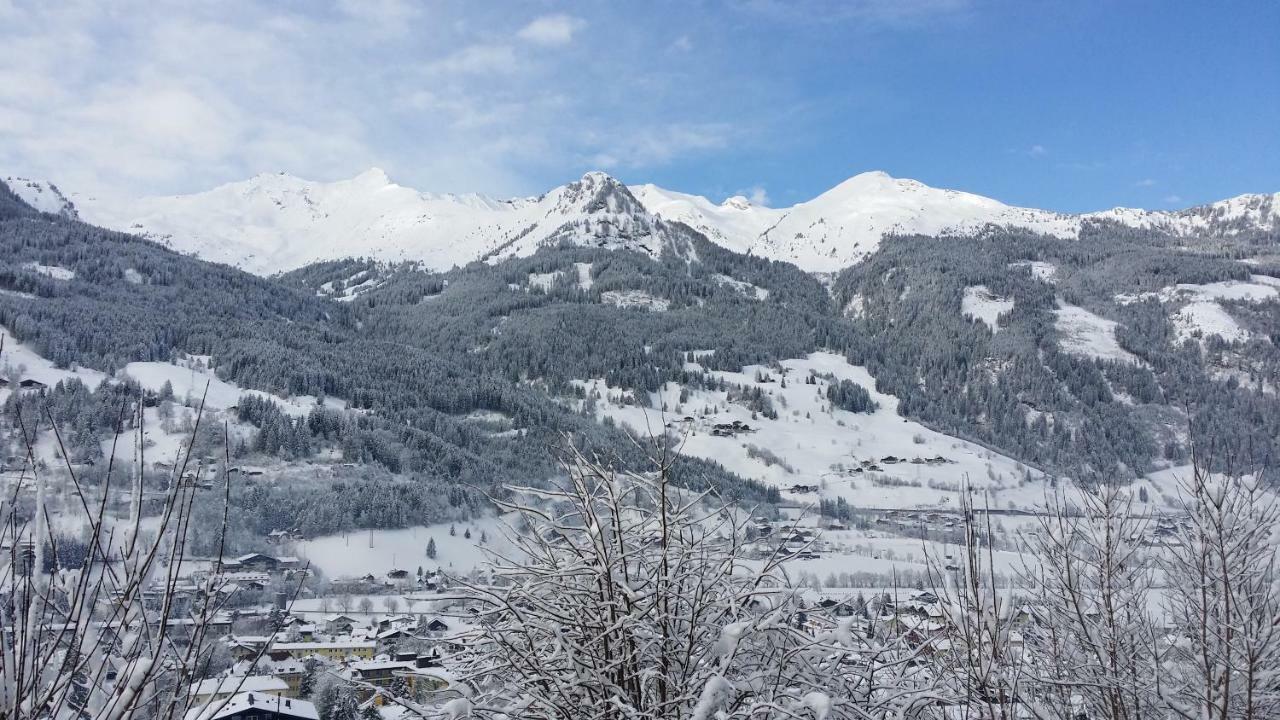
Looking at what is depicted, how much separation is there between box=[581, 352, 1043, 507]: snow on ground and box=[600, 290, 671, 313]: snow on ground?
99.5 ft

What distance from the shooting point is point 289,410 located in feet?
257

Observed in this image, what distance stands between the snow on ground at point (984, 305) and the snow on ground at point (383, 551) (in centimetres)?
11381

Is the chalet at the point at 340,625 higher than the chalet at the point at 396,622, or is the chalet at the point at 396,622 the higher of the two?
the chalet at the point at 396,622

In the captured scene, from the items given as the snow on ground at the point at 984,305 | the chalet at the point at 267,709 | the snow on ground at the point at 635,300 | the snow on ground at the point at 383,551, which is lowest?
the snow on ground at the point at 383,551

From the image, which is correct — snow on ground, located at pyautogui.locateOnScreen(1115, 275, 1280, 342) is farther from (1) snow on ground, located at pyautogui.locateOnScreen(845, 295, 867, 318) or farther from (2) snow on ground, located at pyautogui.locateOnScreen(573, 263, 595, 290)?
(2) snow on ground, located at pyautogui.locateOnScreen(573, 263, 595, 290)

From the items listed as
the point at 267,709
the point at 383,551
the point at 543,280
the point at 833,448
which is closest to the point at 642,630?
the point at 267,709

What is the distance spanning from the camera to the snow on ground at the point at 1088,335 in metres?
137

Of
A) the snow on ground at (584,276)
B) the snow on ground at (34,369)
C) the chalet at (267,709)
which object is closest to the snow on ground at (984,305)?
the snow on ground at (584,276)

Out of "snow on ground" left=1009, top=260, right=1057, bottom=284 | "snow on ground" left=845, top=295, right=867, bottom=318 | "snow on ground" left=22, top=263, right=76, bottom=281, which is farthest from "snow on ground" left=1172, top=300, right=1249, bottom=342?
"snow on ground" left=22, top=263, right=76, bottom=281

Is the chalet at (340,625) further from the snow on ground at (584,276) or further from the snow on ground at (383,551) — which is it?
the snow on ground at (584,276)

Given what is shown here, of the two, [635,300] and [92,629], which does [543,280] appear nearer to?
[635,300]

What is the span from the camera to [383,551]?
57.1 meters

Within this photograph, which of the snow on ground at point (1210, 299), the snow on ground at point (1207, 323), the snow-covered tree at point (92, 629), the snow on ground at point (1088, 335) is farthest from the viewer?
the snow on ground at point (1210, 299)

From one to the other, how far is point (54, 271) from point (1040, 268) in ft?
597
